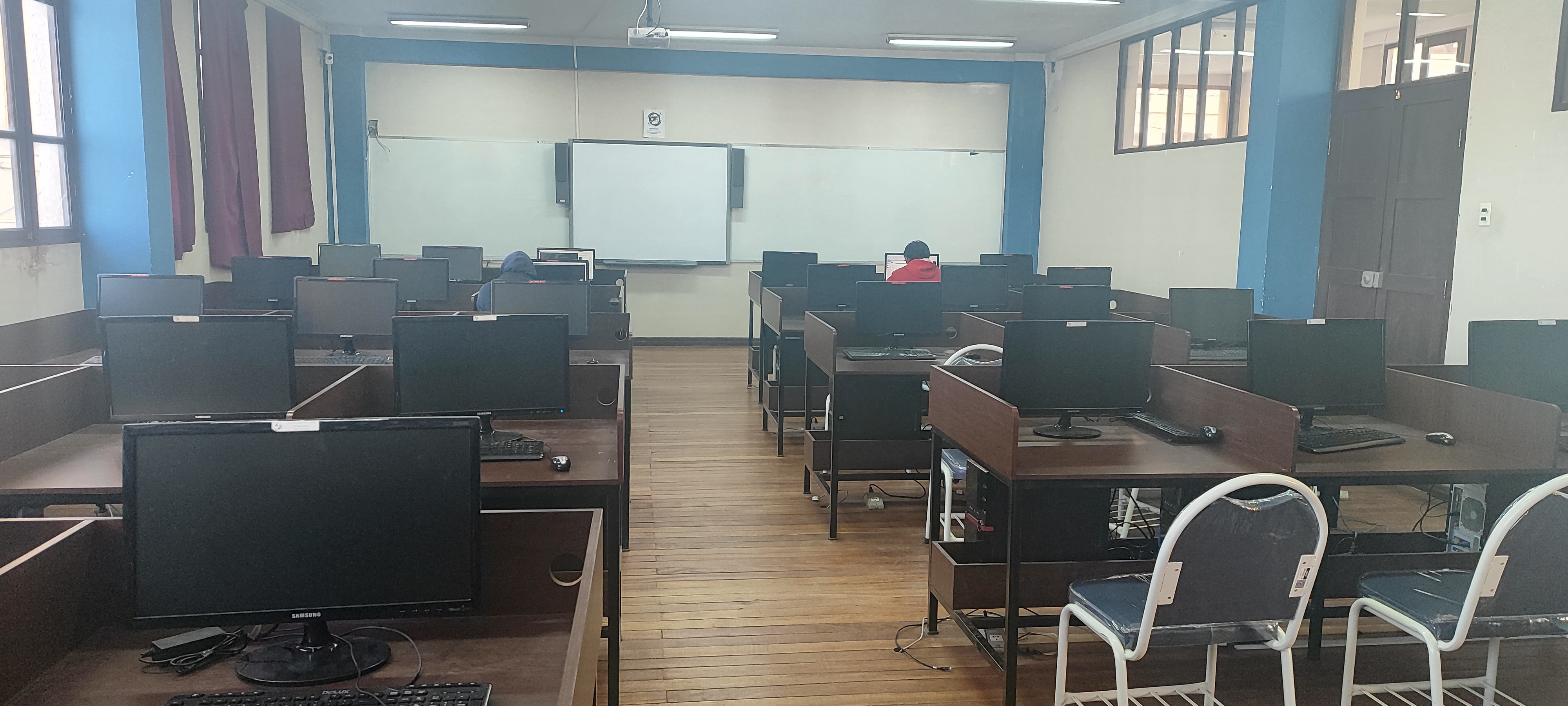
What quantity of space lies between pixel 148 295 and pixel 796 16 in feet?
17.2

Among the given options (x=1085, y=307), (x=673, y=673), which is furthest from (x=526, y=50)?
(x=673, y=673)

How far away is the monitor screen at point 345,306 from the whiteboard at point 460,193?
203 inches

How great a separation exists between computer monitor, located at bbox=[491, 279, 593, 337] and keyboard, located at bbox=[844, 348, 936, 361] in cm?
123

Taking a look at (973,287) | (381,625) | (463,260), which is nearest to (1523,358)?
(973,287)

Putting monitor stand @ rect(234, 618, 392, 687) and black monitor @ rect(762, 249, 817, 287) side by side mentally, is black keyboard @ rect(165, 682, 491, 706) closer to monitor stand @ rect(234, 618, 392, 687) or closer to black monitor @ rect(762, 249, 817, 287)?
monitor stand @ rect(234, 618, 392, 687)

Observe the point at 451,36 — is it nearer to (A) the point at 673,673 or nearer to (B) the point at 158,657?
(A) the point at 673,673

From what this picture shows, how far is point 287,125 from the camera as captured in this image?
8039 mm

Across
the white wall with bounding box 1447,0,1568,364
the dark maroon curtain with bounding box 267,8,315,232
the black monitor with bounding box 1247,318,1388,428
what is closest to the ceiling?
the dark maroon curtain with bounding box 267,8,315,232

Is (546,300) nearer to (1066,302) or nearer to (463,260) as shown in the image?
(1066,302)

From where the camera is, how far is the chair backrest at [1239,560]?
2.20m

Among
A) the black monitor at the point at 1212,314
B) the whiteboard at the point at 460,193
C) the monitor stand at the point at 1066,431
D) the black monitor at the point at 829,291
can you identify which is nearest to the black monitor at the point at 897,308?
the black monitor at the point at 829,291

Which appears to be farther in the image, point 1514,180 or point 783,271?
point 783,271

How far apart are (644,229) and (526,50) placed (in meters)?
1.97

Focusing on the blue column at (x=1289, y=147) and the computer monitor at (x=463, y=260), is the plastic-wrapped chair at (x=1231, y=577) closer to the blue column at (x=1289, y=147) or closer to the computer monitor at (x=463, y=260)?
the blue column at (x=1289, y=147)
